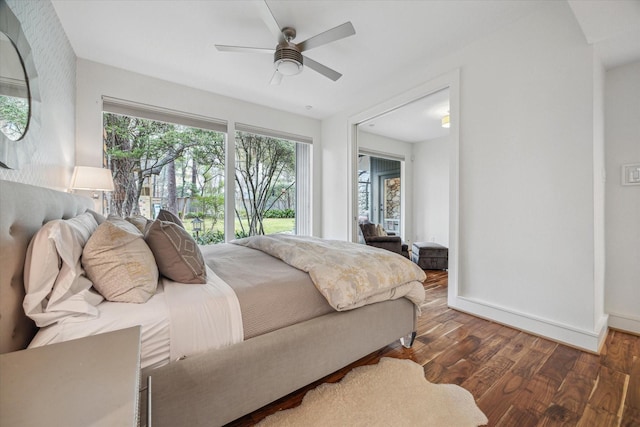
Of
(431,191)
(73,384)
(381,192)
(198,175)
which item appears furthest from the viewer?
(381,192)

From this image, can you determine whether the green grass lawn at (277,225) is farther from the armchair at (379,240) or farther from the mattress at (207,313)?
the mattress at (207,313)

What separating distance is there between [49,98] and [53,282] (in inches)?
70.9

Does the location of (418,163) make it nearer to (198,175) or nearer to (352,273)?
(198,175)

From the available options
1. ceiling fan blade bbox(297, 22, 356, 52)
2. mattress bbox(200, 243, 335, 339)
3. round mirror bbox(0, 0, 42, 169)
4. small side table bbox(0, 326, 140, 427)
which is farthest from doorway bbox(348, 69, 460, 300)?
round mirror bbox(0, 0, 42, 169)

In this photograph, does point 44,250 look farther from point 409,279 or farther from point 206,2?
point 206,2

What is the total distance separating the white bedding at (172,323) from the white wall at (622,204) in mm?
3057

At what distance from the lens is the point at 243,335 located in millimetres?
1210

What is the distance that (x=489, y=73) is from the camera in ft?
7.93

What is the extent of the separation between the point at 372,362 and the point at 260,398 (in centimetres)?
81

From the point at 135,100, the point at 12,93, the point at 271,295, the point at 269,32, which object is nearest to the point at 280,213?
the point at 135,100

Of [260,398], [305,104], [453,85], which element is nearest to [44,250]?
[260,398]

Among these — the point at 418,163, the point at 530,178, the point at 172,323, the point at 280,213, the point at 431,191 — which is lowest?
the point at 172,323

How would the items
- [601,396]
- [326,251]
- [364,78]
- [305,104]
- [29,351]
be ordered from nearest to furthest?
[29,351] → [601,396] → [326,251] → [364,78] → [305,104]

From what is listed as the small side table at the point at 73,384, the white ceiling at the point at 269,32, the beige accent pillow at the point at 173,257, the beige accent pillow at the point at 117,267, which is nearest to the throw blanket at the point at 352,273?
the beige accent pillow at the point at 173,257
